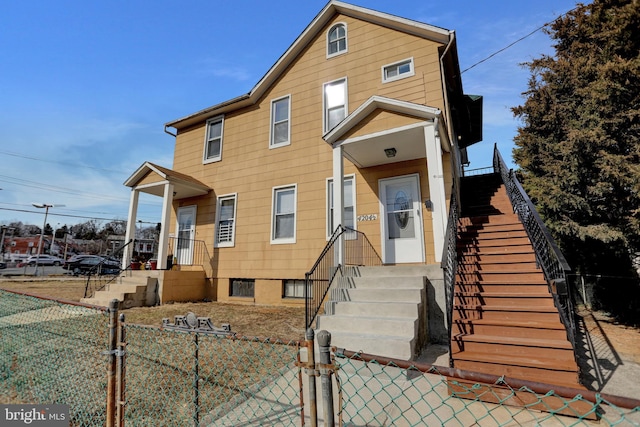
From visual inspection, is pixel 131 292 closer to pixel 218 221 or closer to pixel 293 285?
pixel 218 221

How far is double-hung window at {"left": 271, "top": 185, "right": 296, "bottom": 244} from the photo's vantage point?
9.12 m

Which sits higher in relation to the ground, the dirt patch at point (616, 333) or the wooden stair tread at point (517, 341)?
the wooden stair tread at point (517, 341)

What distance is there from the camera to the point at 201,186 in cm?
1050

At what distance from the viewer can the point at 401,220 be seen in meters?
7.74

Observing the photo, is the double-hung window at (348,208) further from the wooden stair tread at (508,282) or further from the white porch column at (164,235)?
the white porch column at (164,235)

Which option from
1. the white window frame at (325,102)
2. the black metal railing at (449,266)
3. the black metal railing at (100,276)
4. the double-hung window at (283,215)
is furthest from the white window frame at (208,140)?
the black metal railing at (449,266)

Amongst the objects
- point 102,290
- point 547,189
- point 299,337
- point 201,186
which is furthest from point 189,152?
point 547,189

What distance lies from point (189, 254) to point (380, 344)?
8545 mm

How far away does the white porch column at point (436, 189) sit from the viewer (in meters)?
5.95

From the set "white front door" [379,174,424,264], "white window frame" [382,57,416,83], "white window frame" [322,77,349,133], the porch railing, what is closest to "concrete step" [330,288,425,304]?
"white front door" [379,174,424,264]

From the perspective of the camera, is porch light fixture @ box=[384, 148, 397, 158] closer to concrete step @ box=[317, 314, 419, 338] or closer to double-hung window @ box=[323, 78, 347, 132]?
double-hung window @ box=[323, 78, 347, 132]

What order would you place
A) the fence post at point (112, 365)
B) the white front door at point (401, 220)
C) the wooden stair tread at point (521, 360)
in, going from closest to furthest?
1. the fence post at point (112, 365)
2. the wooden stair tread at point (521, 360)
3. the white front door at point (401, 220)

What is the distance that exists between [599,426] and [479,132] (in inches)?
506

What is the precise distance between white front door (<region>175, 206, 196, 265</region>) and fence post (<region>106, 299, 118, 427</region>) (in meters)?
8.68
